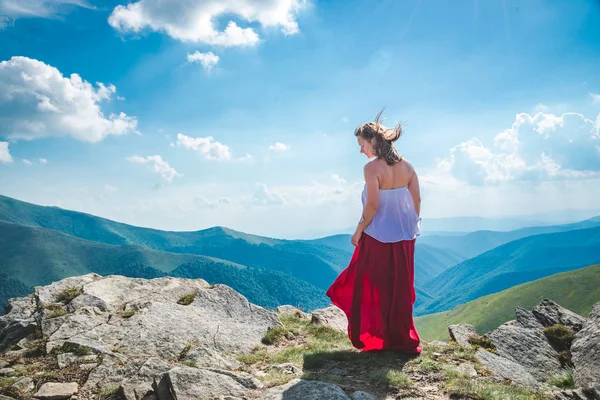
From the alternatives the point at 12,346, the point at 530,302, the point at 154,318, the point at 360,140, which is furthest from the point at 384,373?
the point at 530,302

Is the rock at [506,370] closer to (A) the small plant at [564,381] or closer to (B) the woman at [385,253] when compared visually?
(A) the small plant at [564,381]

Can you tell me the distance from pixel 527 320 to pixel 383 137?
11.1 metres

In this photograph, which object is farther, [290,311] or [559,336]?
[290,311]

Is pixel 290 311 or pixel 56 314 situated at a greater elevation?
pixel 56 314

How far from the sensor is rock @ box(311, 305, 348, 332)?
1323cm

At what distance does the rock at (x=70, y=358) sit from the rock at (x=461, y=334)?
31.6 ft

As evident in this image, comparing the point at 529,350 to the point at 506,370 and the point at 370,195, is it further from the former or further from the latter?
the point at 370,195

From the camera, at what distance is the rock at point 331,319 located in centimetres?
1323

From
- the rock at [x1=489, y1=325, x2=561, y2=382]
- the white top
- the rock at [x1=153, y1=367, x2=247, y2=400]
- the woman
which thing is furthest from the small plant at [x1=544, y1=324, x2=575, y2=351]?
the rock at [x1=153, y1=367, x2=247, y2=400]

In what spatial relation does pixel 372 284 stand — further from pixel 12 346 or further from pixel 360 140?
pixel 12 346

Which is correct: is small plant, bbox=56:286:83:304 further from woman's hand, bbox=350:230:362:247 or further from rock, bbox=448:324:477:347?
rock, bbox=448:324:477:347

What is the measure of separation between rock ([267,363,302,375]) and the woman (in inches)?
73.1

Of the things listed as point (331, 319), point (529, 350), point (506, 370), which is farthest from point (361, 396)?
point (529, 350)

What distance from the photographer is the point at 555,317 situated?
14.8m
